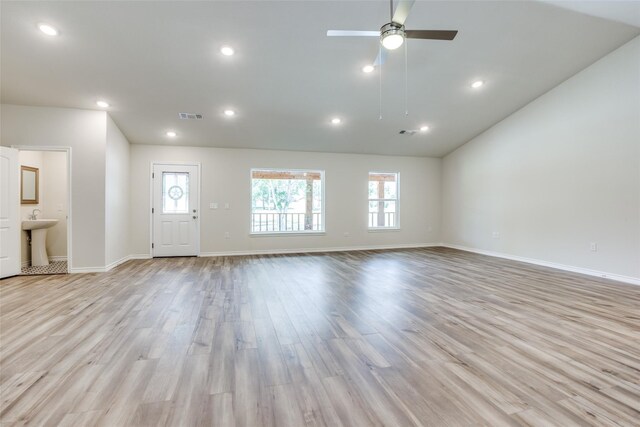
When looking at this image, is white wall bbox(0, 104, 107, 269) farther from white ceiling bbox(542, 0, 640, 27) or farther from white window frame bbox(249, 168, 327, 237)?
white ceiling bbox(542, 0, 640, 27)

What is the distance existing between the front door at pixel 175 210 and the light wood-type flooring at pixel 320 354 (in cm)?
228

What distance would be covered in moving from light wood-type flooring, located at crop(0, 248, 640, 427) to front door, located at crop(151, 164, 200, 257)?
2282mm

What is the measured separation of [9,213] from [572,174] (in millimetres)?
9122

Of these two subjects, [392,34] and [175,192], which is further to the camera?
[175,192]

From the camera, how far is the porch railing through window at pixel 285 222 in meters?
7.02

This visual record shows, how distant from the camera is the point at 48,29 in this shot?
3.15 meters

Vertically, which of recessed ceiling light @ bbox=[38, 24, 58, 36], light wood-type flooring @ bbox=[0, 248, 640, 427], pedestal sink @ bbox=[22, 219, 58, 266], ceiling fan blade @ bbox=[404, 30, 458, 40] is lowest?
light wood-type flooring @ bbox=[0, 248, 640, 427]

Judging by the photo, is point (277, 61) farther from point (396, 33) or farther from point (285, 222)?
point (285, 222)

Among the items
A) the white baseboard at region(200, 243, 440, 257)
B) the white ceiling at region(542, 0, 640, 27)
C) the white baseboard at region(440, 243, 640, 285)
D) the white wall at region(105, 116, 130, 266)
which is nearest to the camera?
the white ceiling at region(542, 0, 640, 27)

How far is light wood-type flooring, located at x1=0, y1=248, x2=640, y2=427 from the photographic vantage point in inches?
58.6

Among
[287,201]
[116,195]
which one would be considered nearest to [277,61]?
[287,201]

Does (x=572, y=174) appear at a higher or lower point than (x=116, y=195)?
higher

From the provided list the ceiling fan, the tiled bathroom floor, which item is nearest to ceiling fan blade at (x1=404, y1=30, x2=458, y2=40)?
the ceiling fan

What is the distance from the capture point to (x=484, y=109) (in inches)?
223
